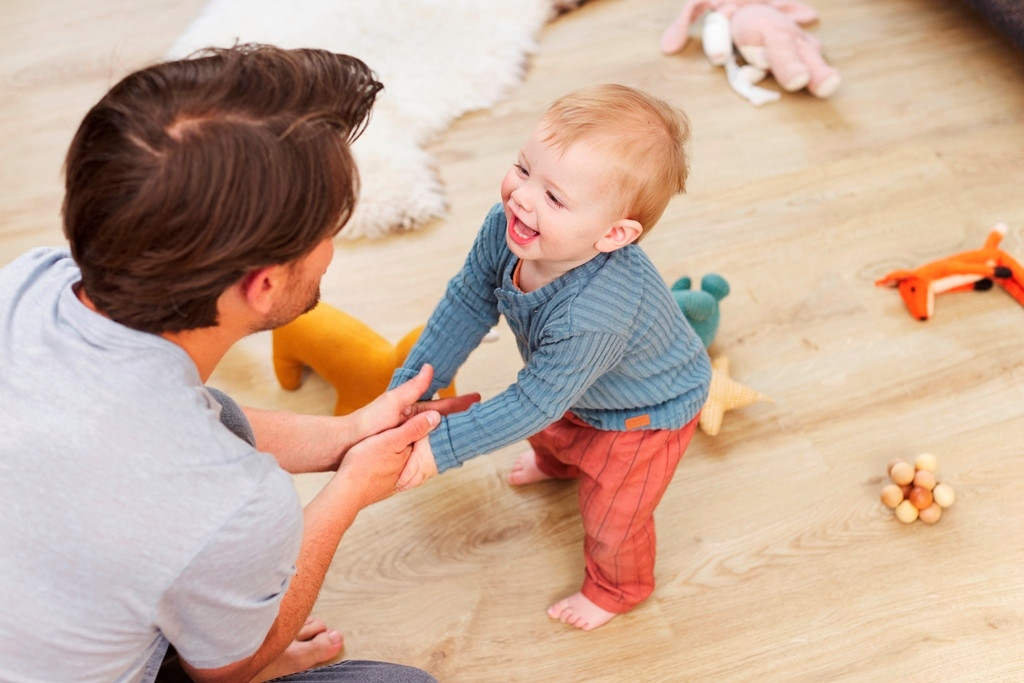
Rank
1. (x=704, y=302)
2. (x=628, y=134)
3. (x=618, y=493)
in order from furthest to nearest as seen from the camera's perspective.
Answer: (x=704, y=302) → (x=618, y=493) → (x=628, y=134)

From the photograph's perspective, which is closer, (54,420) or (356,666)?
(54,420)

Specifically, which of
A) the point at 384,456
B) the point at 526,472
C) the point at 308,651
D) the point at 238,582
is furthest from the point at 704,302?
the point at 238,582

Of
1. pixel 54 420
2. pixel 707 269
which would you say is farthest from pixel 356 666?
pixel 707 269

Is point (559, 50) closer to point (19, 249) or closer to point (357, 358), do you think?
point (357, 358)

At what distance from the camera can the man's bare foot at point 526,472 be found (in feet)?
4.57

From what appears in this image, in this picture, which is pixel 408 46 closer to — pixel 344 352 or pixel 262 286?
pixel 344 352

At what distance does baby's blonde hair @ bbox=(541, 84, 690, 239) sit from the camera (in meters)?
0.94

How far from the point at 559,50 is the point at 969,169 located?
878 millimetres

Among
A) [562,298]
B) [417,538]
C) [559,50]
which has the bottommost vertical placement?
[417,538]

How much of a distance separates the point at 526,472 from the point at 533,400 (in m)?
0.40

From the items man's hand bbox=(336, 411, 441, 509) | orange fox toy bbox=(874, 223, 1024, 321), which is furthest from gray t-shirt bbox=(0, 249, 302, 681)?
orange fox toy bbox=(874, 223, 1024, 321)

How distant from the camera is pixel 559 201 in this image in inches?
37.9

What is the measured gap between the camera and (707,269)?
1.65 metres

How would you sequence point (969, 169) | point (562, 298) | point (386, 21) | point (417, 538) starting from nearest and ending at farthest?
point (562, 298) → point (417, 538) → point (969, 169) → point (386, 21)
